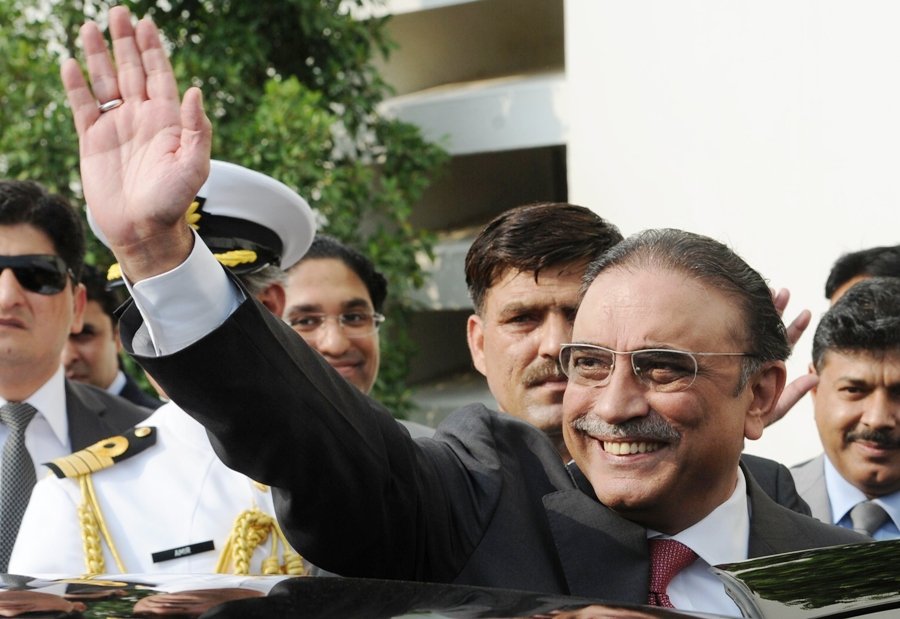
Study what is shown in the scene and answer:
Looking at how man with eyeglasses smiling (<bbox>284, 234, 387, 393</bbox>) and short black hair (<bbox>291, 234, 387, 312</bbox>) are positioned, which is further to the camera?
short black hair (<bbox>291, 234, 387, 312</bbox>)

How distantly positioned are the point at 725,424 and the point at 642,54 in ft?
16.4

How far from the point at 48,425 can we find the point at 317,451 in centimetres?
194

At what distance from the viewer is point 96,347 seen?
479cm

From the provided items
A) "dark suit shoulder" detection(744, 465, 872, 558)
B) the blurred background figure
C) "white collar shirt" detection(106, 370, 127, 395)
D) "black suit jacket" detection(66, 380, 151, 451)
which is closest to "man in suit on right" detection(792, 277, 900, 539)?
"dark suit shoulder" detection(744, 465, 872, 558)

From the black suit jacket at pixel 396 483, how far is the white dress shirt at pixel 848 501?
4.28 ft

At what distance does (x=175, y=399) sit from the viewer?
1685mm

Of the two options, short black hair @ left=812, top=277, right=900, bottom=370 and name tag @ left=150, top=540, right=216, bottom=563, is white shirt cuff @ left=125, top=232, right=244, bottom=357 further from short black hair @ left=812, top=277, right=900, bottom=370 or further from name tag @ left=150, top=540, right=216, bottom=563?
short black hair @ left=812, top=277, right=900, bottom=370

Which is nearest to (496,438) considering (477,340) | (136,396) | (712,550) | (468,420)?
(468,420)

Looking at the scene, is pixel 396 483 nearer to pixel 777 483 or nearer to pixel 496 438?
pixel 496 438

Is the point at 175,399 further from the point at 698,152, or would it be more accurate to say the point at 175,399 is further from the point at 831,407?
the point at 698,152

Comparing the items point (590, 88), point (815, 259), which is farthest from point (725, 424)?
point (590, 88)

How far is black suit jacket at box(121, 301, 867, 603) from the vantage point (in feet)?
5.49

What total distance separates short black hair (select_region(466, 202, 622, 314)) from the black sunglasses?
3.91 feet

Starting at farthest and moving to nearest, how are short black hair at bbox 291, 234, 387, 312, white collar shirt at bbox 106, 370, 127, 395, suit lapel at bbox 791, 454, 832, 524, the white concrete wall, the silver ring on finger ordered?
the white concrete wall < white collar shirt at bbox 106, 370, 127, 395 < short black hair at bbox 291, 234, 387, 312 < suit lapel at bbox 791, 454, 832, 524 < the silver ring on finger
